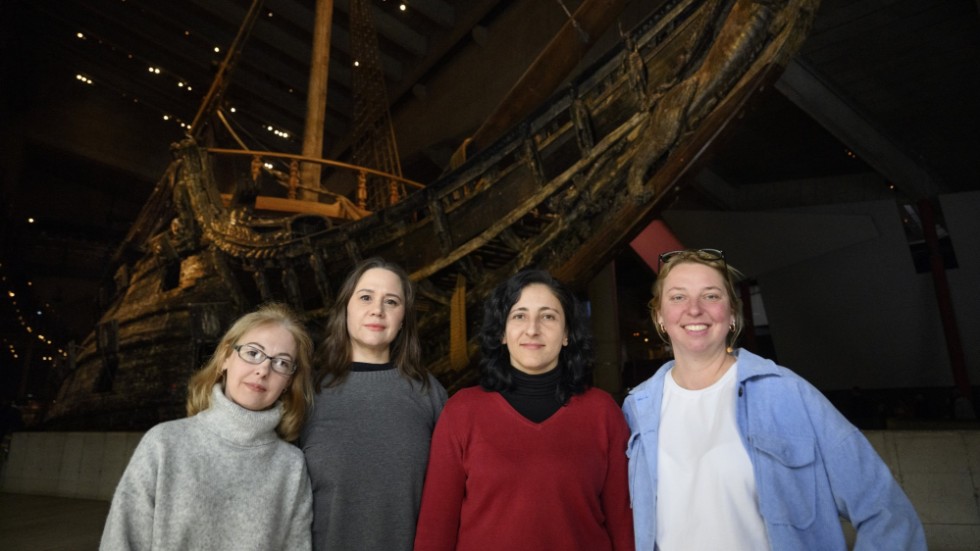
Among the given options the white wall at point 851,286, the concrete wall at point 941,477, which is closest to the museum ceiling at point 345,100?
the white wall at point 851,286

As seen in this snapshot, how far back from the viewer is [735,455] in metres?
1.08

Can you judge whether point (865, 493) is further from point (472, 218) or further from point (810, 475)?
point (472, 218)

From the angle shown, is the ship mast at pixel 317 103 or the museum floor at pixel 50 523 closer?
the museum floor at pixel 50 523

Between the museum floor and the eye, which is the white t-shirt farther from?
the museum floor

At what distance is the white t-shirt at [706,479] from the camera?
1047mm

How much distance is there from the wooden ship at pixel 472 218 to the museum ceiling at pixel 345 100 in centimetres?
455

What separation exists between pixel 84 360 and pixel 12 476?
1817 millimetres

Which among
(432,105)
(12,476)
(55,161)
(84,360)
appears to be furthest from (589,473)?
(55,161)

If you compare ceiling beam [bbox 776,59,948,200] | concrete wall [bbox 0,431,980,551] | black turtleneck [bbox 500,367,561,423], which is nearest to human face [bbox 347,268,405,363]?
black turtleneck [bbox 500,367,561,423]

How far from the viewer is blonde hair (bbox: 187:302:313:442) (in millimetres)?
1296

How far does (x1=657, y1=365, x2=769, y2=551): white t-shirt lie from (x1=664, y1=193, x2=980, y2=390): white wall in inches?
466

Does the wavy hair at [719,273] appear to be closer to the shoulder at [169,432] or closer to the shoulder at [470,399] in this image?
the shoulder at [470,399]

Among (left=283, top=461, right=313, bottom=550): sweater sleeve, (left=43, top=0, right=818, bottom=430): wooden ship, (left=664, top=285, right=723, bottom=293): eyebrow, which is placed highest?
(left=43, top=0, right=818, bottom=430): wooden ship

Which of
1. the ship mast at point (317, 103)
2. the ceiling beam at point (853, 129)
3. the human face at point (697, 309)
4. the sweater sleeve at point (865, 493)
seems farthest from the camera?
the ceiling beam at point (853, 129)
